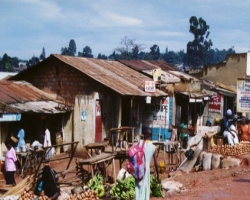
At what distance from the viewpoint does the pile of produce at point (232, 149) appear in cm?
1255

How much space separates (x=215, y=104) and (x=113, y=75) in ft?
25.8

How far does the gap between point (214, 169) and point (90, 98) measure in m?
6.43

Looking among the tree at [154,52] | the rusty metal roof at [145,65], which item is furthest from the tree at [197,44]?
the rusty metal roof at [145,65]

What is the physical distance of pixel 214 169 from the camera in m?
11.8

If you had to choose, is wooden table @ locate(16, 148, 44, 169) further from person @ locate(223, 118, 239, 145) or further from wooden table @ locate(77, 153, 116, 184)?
person @ locate(223, 118, 239, 145)

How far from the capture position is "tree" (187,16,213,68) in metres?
71.9

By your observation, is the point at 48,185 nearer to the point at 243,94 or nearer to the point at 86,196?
the point at 86,196

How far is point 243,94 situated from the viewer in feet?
51.1

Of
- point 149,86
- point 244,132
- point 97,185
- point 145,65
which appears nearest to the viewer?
point 97,185

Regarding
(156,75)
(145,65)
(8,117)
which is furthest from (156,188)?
(145,65)

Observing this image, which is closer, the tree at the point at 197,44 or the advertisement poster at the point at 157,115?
the advertisement poster at the point at 157,115

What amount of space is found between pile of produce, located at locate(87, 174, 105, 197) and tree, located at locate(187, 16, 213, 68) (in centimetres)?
6332

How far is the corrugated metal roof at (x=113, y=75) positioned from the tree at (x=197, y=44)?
Answer: 53353 mm

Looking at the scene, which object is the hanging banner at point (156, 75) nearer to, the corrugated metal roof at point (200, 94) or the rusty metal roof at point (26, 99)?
the corrugated metal roof at point (200, 94)
